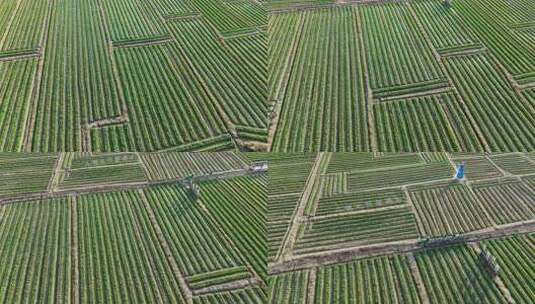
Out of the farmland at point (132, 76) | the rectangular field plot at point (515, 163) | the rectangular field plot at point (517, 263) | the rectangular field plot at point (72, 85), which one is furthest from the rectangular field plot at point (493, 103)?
the rectangular field plot at point (72, 85)

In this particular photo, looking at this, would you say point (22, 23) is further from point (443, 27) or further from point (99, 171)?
point (443, 27)

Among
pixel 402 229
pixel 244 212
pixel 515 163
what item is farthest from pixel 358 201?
pixel 515 163

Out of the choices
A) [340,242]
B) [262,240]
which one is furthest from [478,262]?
[262,240]

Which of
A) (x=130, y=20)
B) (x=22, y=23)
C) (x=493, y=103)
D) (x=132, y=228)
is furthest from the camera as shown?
(x=130, y=20)

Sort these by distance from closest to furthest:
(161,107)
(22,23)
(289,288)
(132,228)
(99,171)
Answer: (289,288), (132,228), (99,171), (161,107), (22,23)

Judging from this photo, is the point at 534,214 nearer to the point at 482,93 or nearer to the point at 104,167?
the point at 482,93

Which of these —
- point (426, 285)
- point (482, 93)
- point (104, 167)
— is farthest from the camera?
point (482, 93)

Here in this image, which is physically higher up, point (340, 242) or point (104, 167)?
point (104, 167)

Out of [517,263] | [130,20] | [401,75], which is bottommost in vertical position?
[517,263]
